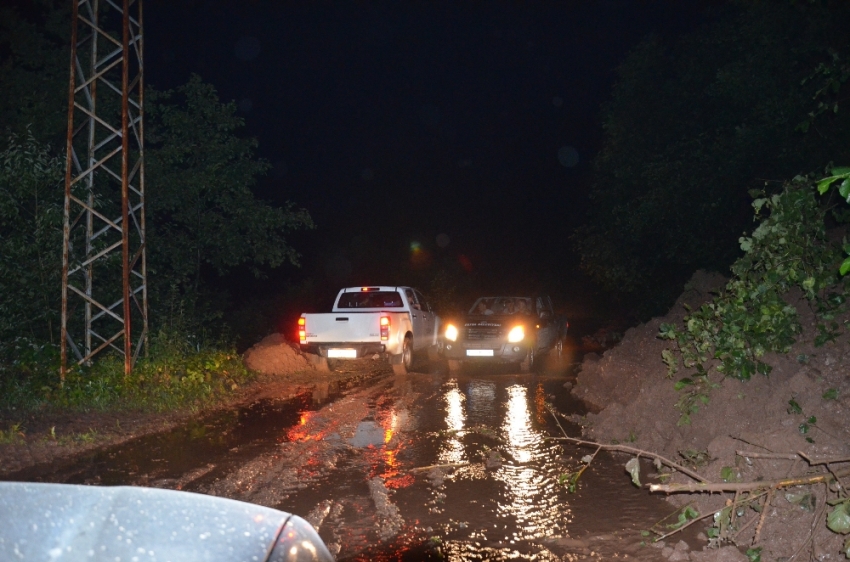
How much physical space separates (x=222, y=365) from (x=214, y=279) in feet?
70.3

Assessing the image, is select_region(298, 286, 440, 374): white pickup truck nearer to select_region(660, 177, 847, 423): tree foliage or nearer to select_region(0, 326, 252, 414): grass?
select_region(0, 326, 252, 414): grass

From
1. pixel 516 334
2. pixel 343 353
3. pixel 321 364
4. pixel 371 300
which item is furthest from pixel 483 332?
pixel 321 364

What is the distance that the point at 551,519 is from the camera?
643 centimetres

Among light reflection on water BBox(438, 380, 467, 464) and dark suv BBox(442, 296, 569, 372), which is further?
dark suv BBox(442, 296, 569, 372)

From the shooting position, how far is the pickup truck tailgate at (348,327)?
16.4m

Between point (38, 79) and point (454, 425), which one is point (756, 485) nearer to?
point (454, 425)

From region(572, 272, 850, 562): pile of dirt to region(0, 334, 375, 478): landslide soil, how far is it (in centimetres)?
597

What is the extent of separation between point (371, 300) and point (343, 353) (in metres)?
2.56

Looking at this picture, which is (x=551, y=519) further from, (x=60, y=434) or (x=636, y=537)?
(x=60, y=434)

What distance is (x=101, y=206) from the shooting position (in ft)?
→ 46.6

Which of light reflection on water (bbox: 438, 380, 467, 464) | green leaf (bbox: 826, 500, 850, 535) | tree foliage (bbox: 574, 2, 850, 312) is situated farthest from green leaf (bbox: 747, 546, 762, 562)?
tree foliage (bbox: 574, 2, 850, 312)

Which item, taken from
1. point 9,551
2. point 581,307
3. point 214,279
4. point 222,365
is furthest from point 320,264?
point 9,551

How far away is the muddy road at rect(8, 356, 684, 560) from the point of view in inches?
234

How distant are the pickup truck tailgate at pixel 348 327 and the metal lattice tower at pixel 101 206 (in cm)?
377
